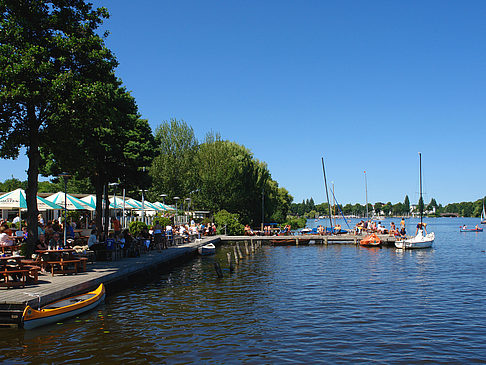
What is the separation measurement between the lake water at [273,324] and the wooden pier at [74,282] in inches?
25.0

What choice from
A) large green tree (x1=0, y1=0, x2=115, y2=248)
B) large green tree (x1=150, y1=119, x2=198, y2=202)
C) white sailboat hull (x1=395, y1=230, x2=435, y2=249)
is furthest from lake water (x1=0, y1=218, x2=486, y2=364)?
large green tree (x1=150, y1=119, x2=198, y2=202)

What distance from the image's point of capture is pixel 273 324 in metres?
15.1

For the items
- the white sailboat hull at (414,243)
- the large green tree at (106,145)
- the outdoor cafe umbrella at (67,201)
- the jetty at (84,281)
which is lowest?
the white sailboat hull at (414,243)

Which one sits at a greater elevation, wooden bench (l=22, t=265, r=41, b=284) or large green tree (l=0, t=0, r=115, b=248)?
large green tree (l=0, t=0, r=115, b=248)

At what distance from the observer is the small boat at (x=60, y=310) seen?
1315 cm

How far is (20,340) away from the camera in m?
→ 12.5

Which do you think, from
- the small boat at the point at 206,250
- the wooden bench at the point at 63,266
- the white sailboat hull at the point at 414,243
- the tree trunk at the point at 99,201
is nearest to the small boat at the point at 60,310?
the wooden bench at the point at 63,266

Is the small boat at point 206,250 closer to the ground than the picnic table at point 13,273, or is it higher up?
closer to the ground

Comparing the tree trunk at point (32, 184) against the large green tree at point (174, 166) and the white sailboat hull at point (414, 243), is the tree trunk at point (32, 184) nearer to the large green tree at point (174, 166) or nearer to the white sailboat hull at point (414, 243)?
the white sailboat hull at point (414, 243)

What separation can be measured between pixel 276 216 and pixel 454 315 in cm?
6711

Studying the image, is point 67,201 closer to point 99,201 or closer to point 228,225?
point 99,201

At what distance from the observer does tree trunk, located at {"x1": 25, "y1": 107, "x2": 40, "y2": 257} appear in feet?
61.8

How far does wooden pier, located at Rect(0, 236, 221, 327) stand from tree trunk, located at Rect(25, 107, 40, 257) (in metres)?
1.90

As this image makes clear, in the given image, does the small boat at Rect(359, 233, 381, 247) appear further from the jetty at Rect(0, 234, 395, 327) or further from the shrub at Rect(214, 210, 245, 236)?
the jetty at Rect(0, 234, 395, 327)
